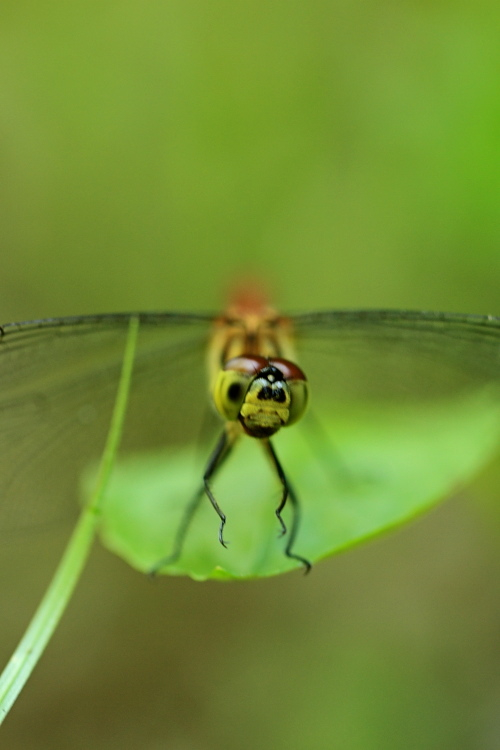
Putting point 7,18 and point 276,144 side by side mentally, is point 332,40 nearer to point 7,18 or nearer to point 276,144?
point 276,144

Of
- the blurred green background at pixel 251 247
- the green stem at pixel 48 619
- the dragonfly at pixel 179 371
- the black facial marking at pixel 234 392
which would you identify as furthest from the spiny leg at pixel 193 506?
the blurred green background at pixel 251 247

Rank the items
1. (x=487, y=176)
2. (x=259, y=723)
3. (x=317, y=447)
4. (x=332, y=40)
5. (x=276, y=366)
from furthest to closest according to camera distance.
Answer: (x=332, y=40) → (x=259, y=723) → (x=487, y=176) → (x=317, y=447) → (x=276, y=366)

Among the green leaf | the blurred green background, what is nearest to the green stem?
the green leaf

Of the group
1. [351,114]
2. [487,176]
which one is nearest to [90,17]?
[351,114]

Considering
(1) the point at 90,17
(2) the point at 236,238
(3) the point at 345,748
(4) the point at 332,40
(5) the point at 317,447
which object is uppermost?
(4) the point at 332,40

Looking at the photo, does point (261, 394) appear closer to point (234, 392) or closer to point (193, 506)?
point (234, 392)

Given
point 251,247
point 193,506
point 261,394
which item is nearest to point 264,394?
point 261,394

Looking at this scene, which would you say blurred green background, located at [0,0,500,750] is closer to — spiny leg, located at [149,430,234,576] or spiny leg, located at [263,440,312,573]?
spiny leg, located at [149,430,234,576]
